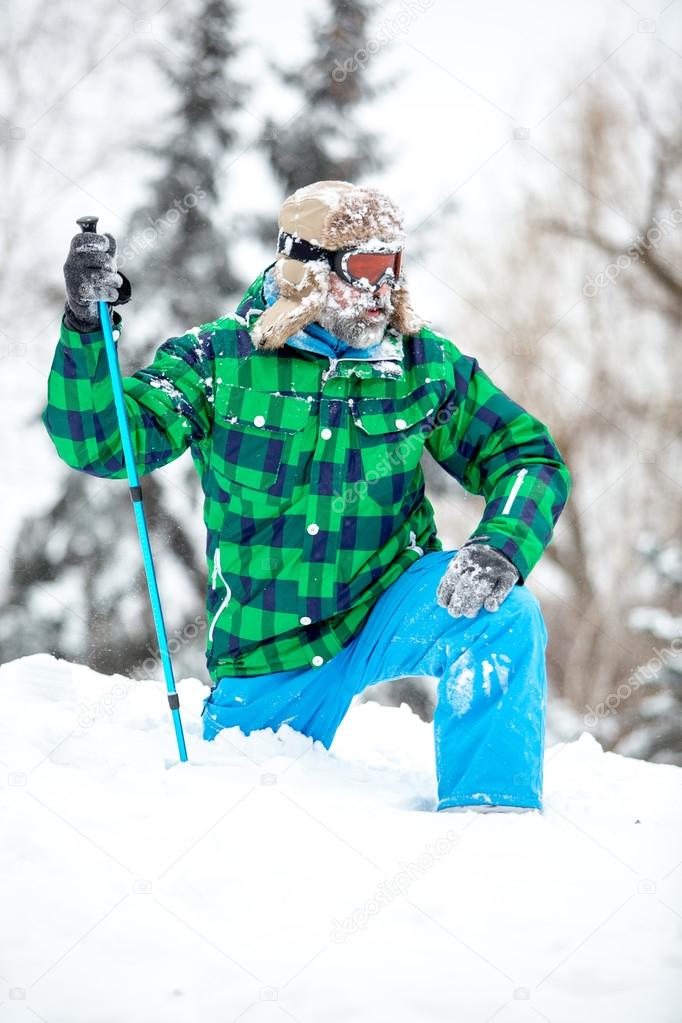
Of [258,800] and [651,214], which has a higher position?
[651,214]

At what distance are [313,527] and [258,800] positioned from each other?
0.89m

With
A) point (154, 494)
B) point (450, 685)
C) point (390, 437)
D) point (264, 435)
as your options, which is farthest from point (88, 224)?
point (154, 494)

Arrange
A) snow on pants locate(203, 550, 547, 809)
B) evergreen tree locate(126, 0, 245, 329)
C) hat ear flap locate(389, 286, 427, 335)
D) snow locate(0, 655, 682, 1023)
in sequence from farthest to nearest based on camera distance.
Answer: evergreen tree locate(126, 0, 245, 329), hat ear flap locate(389, 286, 427, 335), snow on pants locate(203, 550, 547, 809), snow locate(0, 655, 682, 1023)

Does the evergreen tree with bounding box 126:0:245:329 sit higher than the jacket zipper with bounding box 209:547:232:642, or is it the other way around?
the evergreen tree with bounding box 126:0:245:329

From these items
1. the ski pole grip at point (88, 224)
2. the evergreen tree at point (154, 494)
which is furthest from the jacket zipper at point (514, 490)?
the evergreen tree at point (154, 494)

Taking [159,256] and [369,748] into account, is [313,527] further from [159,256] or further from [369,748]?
[159,256]

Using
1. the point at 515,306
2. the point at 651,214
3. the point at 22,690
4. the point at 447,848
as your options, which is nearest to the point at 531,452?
the point at 447,848

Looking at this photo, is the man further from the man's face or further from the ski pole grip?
the ski pole grip

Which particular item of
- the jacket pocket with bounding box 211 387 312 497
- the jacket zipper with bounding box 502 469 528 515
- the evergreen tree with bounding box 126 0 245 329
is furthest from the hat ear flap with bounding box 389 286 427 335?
the evergreen tree with bounding box 126 0 245 329

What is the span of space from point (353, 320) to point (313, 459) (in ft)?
1.44

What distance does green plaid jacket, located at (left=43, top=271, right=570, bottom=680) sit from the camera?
2992mm

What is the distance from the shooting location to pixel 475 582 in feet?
8.77

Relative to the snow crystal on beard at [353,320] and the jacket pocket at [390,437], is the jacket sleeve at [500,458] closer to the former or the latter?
the jacket pocket at [390,437]

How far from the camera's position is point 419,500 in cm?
323
